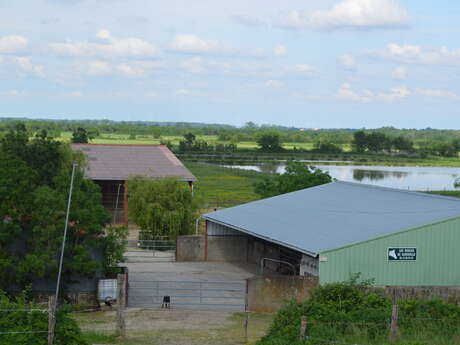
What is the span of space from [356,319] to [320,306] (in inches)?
47.6

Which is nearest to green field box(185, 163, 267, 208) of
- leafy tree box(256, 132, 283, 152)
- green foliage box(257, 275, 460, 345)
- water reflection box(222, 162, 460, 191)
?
water reflection box(222, 162, 460, 191)

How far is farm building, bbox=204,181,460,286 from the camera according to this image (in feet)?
91.1

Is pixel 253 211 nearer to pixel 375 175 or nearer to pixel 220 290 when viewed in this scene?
pixel 220 290

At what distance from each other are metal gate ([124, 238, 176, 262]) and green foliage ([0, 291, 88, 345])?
20090 millimetres

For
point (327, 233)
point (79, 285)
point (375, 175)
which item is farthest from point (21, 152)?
point (375, 175)

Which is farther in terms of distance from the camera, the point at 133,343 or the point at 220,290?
the point at 220,290

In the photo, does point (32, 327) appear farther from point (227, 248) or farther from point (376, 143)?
point (376, 143)

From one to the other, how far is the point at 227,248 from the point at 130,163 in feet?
59.8

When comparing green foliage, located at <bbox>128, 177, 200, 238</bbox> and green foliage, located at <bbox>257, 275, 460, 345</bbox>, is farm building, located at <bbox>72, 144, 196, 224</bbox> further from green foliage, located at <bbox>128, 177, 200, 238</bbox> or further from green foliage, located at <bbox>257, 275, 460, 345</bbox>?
green foliage, located at <bbox>257, 275, 460, 345</bbox>

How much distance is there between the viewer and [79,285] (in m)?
28.6

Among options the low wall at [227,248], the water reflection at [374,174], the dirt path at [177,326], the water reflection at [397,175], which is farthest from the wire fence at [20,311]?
the water reflection at [374,174]

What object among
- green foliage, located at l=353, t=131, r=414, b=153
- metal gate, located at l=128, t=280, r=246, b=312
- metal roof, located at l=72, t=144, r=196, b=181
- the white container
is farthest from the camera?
green foliage, located at l=353, t=131, r=414, b=153

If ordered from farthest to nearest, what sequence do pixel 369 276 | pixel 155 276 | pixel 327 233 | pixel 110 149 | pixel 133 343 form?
pixel 110 149 → pixel 155 276 → pixel 327 233 → pixel 369 276 → pixel 133 343

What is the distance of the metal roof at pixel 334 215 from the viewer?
96.1 ft
